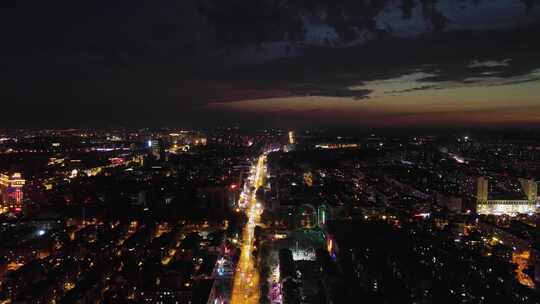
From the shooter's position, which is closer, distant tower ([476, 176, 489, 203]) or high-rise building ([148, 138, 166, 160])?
distant tower ([476, 176, 489, 203])

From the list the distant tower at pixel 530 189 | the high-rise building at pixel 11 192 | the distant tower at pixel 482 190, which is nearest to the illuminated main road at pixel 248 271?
the high-rise building at pixel 11 192

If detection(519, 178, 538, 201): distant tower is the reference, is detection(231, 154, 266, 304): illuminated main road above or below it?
below

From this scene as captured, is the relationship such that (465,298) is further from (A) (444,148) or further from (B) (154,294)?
(A) (444,148)

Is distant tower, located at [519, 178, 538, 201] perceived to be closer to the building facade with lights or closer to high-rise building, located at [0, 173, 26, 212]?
the building facade with lights

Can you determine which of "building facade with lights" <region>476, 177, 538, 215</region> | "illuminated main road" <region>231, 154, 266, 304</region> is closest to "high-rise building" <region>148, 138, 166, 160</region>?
"illuminated main road" <region>231, 154, 266, 304</region>

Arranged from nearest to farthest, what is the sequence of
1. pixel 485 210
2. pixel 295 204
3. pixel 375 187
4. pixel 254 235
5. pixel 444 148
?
pixel 254 235 < pixel 295 204 < pixel 485 210 < pixel 375 187 < pixel 444 148

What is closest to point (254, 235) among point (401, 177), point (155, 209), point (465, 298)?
point (155, 209)

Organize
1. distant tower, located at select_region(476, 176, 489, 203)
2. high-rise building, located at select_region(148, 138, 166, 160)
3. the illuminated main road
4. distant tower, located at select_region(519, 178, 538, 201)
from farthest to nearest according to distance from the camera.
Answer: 1. high-rise building, located at select_region(148, 138, 166, 160)
2. distant tower, located at select_region(519, 178, 538, 201)
3. distant tower, located at select_region(476, 176, 489, 203)
4. the illuminated main road

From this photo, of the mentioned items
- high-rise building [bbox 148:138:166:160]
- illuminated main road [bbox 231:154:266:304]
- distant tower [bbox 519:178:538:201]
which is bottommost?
illuminated main road [bbox 231:154:266:304]
